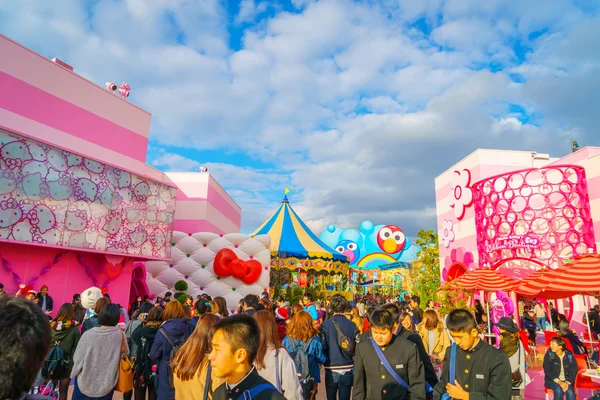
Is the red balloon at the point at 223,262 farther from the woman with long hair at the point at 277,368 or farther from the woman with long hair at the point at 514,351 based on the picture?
the woman with long hair at the point at 277,368

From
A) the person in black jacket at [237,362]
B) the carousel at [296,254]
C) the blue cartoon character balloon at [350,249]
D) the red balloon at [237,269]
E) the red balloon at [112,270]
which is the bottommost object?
the person in black jacket at [237,362]

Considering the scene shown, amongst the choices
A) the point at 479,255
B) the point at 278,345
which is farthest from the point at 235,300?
the point at 278,345

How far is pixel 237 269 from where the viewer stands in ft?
49.3

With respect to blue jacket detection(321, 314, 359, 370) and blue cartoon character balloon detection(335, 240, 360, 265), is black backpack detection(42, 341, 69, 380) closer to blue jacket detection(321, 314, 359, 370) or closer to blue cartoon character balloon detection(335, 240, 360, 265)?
blue jacket detection(321, 314, 359, 370)

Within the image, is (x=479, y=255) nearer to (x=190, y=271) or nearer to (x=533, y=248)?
(x=533, y=248)

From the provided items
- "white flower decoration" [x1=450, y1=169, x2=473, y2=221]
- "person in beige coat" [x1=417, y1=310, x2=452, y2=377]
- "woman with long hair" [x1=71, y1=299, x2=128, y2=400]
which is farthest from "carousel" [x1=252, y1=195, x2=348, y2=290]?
"woman with long hair" [x1=71, y1=299, x2=128, y2=400]

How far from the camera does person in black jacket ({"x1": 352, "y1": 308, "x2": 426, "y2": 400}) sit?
118 inches

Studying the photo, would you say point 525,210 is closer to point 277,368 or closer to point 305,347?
point 305,347

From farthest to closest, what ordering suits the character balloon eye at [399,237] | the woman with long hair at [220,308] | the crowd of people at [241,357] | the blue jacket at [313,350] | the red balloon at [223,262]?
1. the character balloon eye at [399,237]
2. the red balloon at [223,262]
3. the woman with long hair at [220,308]
4. the blue jacket at [313,350]
5. the crowd of people at [241,357]

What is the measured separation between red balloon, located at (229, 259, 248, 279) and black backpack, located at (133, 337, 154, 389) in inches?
426

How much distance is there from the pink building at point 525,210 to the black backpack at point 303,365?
11.4 m

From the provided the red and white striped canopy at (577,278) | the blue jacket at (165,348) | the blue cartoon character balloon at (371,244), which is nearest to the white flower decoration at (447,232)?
the red and white striped canopy at (577,278)

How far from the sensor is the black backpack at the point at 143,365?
4.18m

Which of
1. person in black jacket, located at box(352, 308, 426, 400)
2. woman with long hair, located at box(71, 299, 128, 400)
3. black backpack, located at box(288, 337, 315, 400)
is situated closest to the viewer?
person in black jacket, located at box(352, 308, 426, 400)
